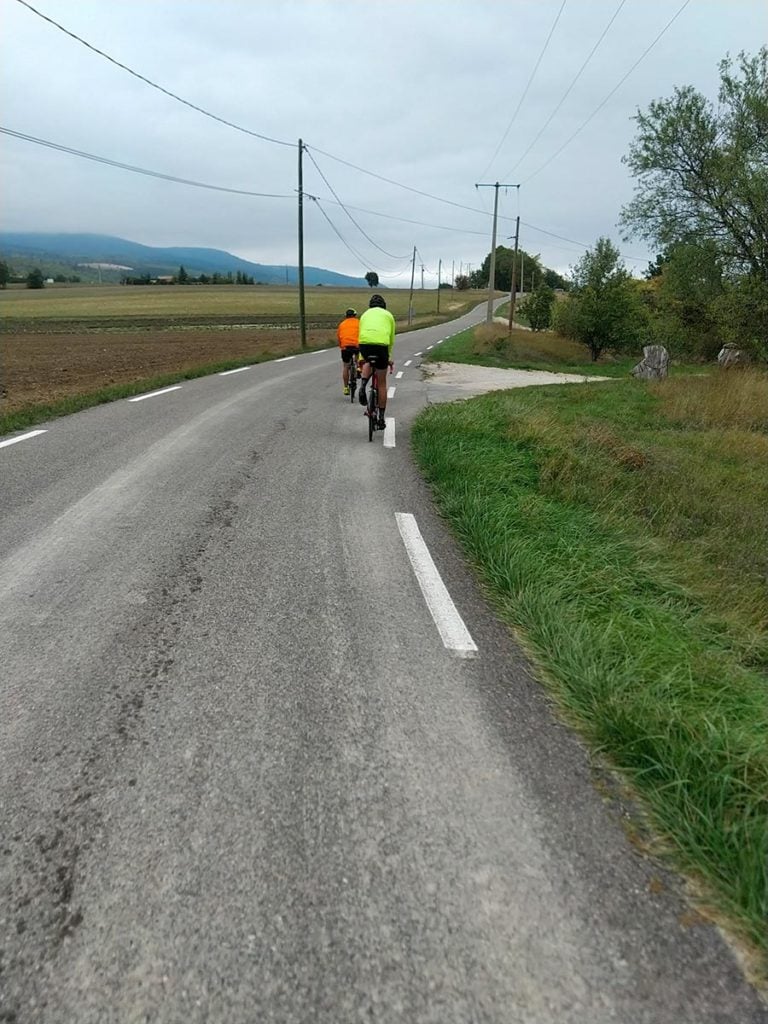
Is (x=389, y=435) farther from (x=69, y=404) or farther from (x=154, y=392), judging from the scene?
(x=154, y=392)

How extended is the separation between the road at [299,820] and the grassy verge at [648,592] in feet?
0.68

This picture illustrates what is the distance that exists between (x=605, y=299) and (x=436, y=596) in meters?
38.1

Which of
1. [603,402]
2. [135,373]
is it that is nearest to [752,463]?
[603,402]

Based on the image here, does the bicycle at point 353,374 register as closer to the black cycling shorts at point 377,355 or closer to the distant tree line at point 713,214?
the black cycling shorts at point 377,355

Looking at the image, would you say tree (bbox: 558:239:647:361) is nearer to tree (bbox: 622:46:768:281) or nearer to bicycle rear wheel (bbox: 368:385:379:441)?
→ tree (bbox: 622:46:768:281)

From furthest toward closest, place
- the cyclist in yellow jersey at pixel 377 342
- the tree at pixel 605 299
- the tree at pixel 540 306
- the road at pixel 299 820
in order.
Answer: the tree at pixel 540 306 → the tree at pixel 605 299 → the cyclist in yellow jersey at pixel 377 342 → the road at pixel 299 820

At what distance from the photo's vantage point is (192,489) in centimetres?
577

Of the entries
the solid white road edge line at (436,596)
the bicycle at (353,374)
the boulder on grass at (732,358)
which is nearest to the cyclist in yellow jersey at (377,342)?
the bicycle at (353,374)

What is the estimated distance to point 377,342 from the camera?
833cm

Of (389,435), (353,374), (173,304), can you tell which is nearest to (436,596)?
(389,435)

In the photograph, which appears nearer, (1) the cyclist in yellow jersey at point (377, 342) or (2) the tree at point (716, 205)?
(1) the cyclist in yellow jersey at point (377, 342)

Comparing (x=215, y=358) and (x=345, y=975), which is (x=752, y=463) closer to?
(x=345, y=975)

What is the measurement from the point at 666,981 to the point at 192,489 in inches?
203

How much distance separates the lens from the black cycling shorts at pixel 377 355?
27.5 feet
